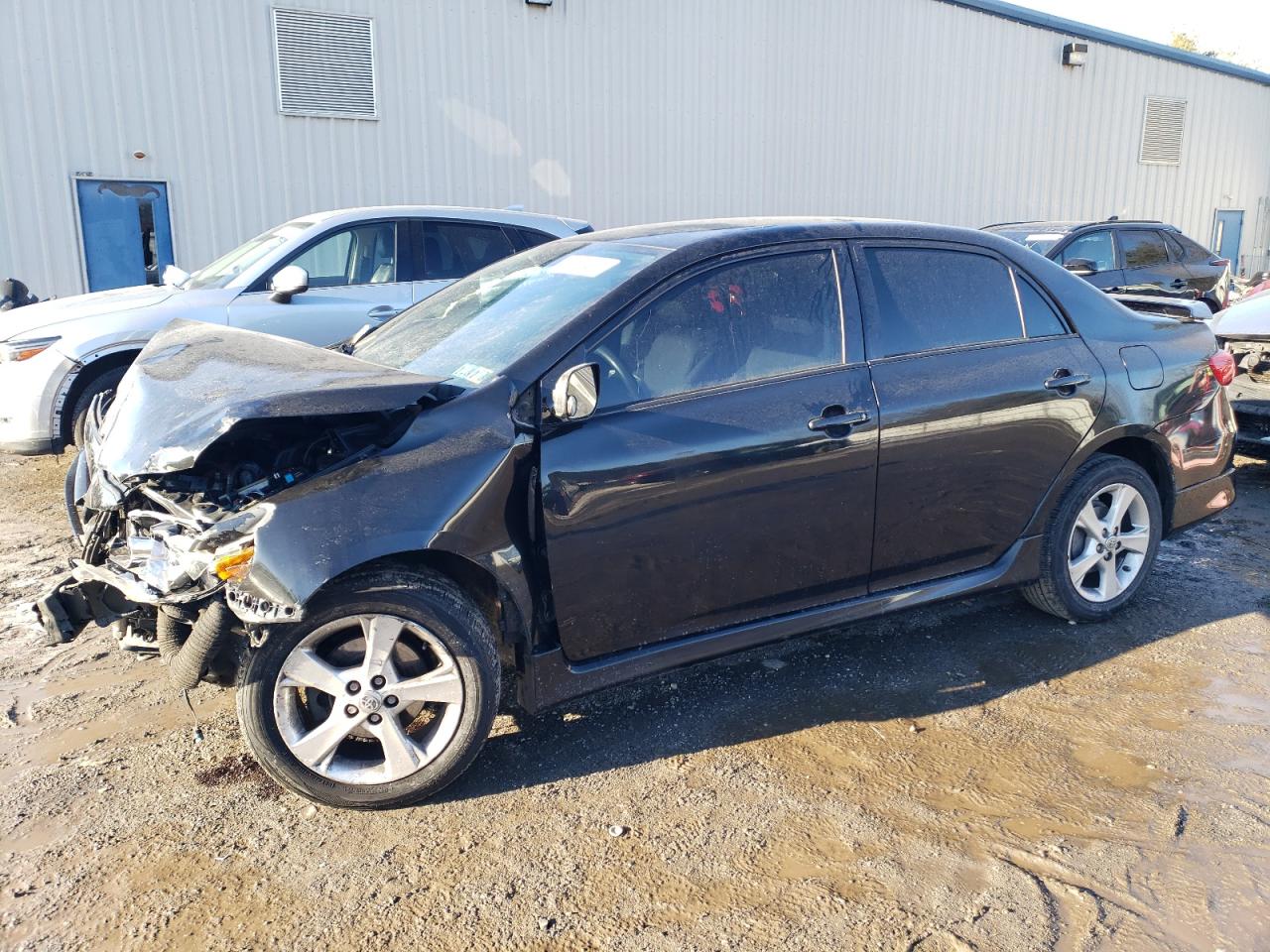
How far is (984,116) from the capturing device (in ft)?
58.3

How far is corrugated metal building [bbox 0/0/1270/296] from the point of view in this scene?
11.4 metres

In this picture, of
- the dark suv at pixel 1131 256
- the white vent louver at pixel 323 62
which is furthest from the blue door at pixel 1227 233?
the white vent louver at pixel 323 62

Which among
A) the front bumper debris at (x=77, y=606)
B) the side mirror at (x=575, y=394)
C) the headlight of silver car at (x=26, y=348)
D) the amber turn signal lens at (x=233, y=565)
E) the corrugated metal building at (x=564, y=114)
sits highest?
the corrugated metal building at (x=564, y=114)

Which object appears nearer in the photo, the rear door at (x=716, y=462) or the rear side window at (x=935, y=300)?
the rear door at (x=716, y=462)

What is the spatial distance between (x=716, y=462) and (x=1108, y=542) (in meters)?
2.07

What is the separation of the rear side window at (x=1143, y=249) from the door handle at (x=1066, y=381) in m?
7.37

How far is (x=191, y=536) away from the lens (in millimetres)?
2980

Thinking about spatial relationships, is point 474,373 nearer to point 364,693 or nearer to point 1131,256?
point 364,693

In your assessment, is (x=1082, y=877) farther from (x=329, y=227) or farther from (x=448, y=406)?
(x=329, y=227)

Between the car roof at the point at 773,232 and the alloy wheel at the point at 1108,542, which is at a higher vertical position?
the car roof at the point at 773,232

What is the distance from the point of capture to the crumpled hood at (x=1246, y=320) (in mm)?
6621

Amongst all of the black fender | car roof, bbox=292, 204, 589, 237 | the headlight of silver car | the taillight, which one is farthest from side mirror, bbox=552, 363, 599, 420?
the headlight of silver car

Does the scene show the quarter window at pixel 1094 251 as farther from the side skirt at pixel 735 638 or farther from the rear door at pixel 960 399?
the side skirt at pixel 735 638

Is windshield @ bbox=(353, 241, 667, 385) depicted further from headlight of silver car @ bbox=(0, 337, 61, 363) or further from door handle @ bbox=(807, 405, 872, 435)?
headlight of silver car @ bbox=(0, 337, 61, 363)
